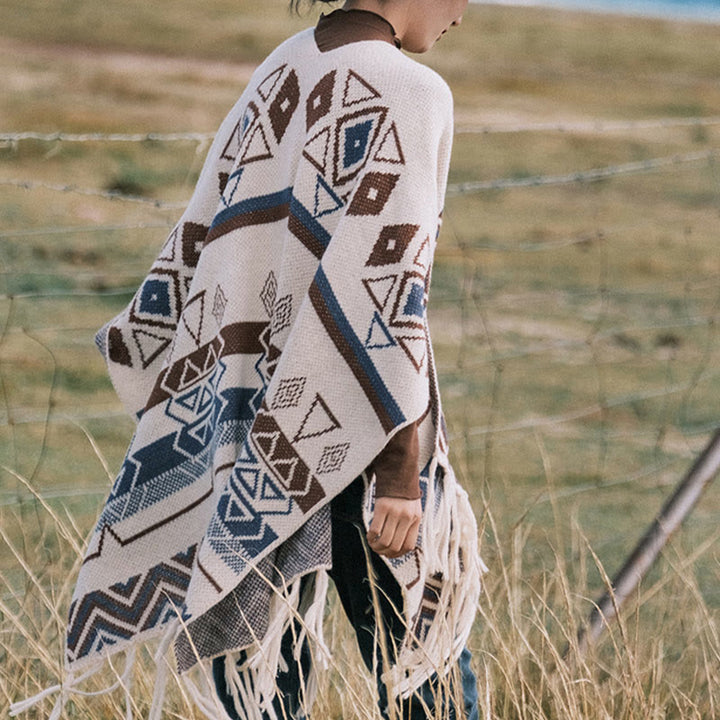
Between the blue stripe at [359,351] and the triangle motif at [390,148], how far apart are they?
0.16m

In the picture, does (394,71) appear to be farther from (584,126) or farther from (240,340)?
(584,126)

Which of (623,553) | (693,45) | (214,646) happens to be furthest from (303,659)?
(693,45)

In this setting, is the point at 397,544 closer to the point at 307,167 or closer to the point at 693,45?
the point at 307,167

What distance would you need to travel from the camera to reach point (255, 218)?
154 cm

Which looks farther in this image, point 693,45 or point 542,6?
point 542,6

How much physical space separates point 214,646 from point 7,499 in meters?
1.94

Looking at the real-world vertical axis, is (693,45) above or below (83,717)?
below

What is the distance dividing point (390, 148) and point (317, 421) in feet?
1.19

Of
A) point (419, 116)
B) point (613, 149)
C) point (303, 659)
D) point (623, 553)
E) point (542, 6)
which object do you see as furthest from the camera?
point (542, 6)

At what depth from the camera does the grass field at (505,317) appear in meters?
2.12

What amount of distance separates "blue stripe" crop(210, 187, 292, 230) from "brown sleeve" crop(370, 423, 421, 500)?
1.12 ft

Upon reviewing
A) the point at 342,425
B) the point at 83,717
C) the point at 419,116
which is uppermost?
the point at 419,116

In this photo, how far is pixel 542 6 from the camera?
38.6 meters

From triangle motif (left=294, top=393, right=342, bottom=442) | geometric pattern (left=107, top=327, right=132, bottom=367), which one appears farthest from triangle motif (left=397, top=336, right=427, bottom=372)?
geometric pattern (left=107, top=327, right=132, bottom=367)
